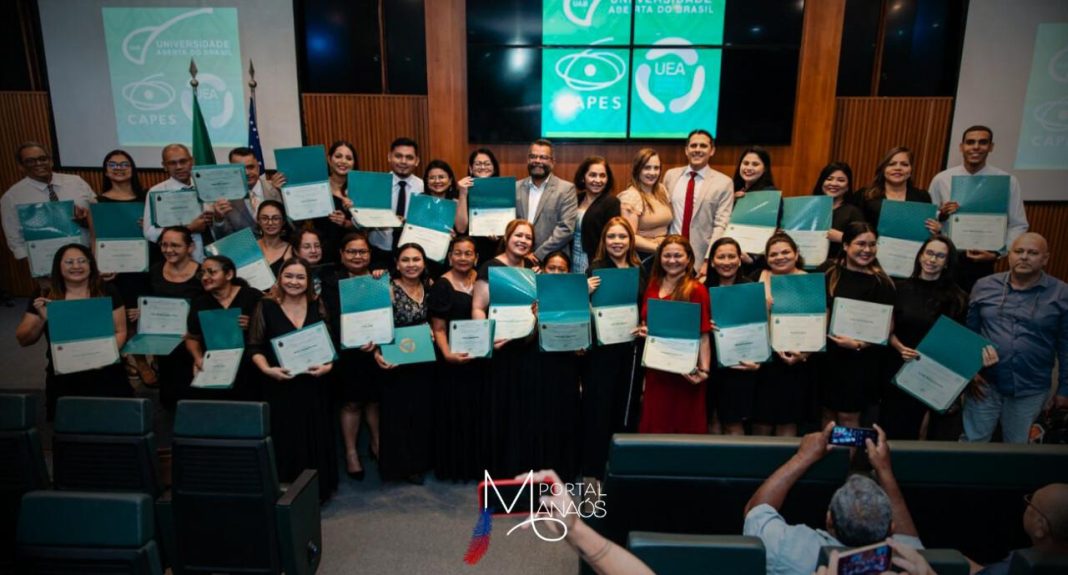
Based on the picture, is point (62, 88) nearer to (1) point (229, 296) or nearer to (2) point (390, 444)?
(1) point (229, 296)

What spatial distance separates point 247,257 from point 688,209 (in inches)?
→ 119

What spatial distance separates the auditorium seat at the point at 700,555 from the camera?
171 cm

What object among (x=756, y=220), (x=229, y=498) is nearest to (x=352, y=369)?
(x=229, y=498)

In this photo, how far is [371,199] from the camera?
166 inches

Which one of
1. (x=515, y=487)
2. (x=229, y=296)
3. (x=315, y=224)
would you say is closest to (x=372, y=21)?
(x=315, y=224)

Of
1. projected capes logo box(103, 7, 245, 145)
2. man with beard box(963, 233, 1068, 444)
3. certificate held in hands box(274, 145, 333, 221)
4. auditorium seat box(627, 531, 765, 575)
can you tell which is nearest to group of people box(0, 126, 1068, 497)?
man with beard box(963, 233, 1068, 444)

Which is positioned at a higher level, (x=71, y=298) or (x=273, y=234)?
(x=273, y=234)

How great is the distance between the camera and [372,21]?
6.65m

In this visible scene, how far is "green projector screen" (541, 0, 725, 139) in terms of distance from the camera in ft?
18.6

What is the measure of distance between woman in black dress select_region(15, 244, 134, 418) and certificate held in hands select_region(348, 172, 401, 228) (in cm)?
150

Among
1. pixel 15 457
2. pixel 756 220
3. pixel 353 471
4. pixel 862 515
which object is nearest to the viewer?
pixel 862 515

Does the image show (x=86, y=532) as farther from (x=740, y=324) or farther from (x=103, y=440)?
(x=740, y=324)

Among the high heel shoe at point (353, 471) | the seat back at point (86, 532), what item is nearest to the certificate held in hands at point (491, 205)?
the high heel shoe at point (353, 471)

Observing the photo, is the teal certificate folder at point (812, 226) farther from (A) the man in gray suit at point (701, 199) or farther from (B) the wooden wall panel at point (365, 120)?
(B) the wooden wall panel at point (365, 120)
